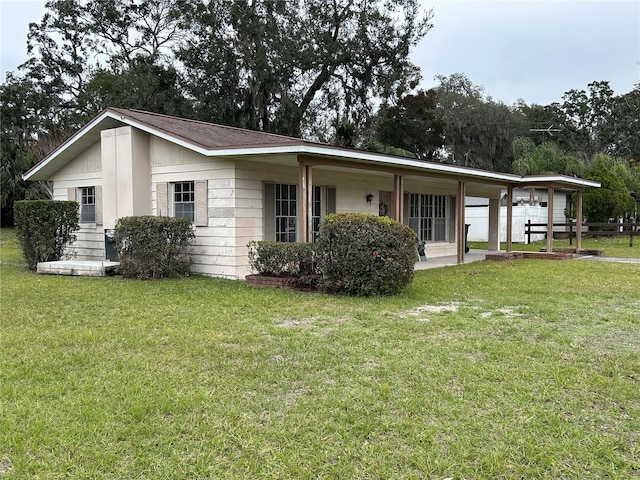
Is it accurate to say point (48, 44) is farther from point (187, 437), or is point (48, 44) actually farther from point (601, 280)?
point (187, 437)

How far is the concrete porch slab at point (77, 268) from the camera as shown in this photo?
10.9 m

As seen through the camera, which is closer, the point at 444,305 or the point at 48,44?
the point at 444,305

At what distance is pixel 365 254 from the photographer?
7.98m

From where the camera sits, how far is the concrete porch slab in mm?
10853

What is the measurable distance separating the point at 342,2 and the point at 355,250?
75.1ft

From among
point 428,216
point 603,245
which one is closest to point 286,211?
point 428,216

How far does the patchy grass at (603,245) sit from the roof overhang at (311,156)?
2937mm

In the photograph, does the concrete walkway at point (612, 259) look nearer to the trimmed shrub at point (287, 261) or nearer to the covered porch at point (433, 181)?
the covered porch at point (433, 181)

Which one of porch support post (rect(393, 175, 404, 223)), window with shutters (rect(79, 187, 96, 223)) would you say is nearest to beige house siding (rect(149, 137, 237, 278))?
window with shutters (rect(79, 187, 96, 223))

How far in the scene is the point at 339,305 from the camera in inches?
294

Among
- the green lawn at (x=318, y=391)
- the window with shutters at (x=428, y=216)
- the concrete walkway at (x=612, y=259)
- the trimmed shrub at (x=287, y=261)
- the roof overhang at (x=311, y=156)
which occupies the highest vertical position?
the roof overhang at (x=311, y=156)

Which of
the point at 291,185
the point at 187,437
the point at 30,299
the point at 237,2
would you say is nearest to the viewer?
the point at 187,437

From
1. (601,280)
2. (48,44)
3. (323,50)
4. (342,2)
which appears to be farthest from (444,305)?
(48,44)

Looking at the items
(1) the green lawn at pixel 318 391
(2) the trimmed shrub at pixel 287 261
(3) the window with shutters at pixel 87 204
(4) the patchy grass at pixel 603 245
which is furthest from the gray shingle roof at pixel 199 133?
(4) the patchy grass at pixel 603 245
